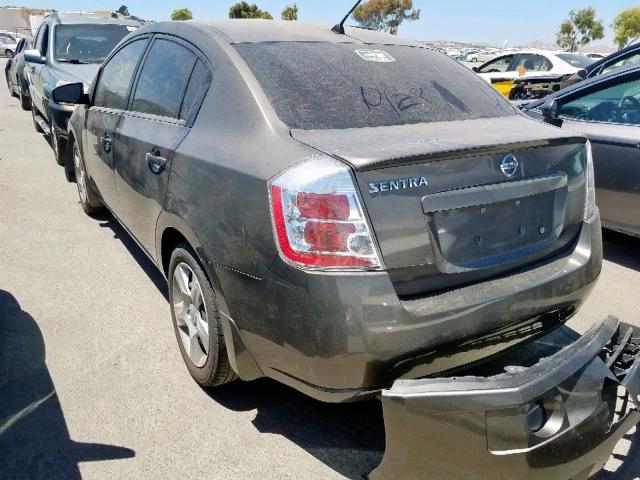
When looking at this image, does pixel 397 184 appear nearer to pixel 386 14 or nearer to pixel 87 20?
pixel 87 20

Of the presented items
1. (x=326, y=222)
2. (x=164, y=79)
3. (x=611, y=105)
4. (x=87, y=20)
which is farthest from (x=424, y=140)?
(x=87, y=20)

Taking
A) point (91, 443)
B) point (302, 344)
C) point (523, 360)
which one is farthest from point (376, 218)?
point (91, 443)

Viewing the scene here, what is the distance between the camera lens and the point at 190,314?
2846mm

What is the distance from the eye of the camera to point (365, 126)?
2379mm

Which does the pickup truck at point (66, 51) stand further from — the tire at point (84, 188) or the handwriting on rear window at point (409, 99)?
the handwriting on rear window at point (409, 99)

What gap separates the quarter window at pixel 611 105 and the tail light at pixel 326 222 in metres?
3.43

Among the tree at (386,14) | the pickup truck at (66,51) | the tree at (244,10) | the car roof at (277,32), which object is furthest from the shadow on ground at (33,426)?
the tree at (386,14)

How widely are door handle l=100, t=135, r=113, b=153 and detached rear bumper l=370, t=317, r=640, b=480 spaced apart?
2625 millimetres

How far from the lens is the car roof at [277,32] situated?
2861mm

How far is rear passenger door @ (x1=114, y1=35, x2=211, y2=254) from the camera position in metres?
2.79

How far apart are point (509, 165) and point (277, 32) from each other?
1.49 m

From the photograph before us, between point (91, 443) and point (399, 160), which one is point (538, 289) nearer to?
point (399, 160)

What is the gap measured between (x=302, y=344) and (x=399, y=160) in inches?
28.7

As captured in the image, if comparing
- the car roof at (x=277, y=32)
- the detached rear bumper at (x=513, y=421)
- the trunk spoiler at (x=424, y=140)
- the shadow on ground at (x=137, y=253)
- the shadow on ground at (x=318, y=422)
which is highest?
the car roof at (x=277, y=32)
